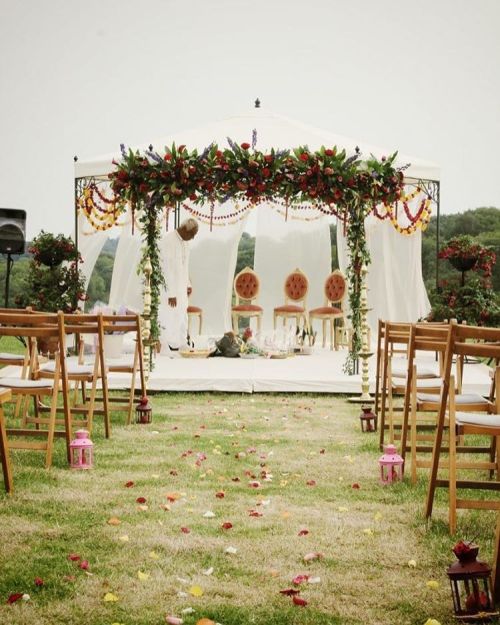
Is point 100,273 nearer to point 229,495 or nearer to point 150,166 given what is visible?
point 150,166

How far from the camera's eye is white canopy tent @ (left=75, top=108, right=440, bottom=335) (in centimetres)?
1140

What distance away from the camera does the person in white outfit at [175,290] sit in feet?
37.4

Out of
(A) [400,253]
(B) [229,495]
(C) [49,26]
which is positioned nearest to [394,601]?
(B) [229,495]

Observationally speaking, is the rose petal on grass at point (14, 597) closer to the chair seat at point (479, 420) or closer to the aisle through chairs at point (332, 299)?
the chair seat at point (479, 420)

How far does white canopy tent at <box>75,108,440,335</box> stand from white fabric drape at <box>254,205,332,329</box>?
0.05 ft

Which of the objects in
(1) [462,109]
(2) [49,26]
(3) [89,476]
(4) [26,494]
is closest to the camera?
(4) [26,494]

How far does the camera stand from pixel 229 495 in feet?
14.2

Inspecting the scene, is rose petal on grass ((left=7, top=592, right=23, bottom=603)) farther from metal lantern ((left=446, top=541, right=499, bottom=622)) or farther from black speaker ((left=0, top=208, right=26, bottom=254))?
black speaker ((left=0, top=208, right=26, bottom=254))

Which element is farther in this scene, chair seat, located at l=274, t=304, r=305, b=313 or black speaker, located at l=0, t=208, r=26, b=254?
chair seat, located at l=274, t=304, r=305, b=313

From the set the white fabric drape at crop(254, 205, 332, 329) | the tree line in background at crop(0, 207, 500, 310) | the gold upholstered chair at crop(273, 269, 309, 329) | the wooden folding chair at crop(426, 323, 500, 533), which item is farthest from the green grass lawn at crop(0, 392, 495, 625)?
the tree line in background at crop(0, 207, 500, 310)

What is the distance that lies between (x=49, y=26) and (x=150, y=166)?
27.4 ft

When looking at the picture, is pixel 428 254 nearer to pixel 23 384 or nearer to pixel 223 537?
pixel 23 384

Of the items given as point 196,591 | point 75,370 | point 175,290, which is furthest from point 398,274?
point 196,591

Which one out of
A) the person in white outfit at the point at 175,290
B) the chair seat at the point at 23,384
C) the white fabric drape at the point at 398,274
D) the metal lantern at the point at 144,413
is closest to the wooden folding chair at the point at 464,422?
the chair seat at the point at 23,384
